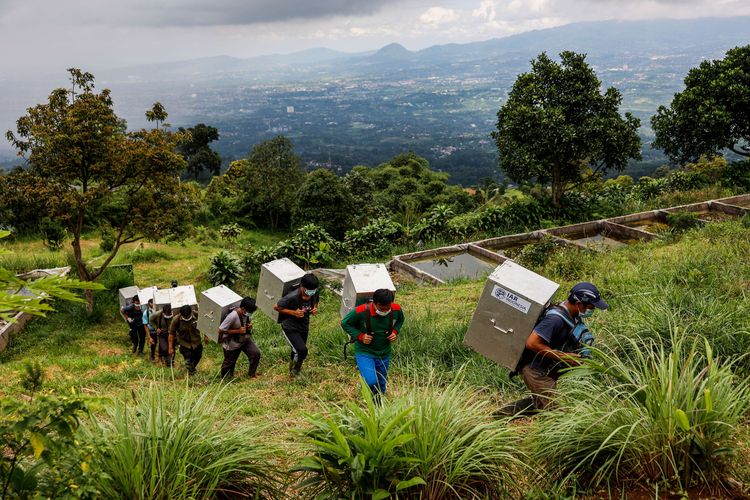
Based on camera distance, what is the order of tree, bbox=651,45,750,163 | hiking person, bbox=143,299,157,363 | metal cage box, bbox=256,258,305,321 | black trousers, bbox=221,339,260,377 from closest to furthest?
black trousers, bbox=221,339,260,377
metal cage box, bbox=256,258,305,321
hiking person, bbox=143,299,157,363
tree, bbox=651,45,750,163

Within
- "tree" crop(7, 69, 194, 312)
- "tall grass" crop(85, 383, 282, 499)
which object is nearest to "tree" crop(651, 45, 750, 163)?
"tree" crop(7, 69, 194, 312)

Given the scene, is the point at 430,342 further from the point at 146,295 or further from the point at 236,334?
the point at 146,295

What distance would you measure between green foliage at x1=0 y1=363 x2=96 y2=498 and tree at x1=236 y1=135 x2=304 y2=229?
33586 millimetres

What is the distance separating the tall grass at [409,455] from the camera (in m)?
2.67

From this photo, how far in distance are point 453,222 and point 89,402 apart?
620 inches

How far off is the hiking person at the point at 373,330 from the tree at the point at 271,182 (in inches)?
1218

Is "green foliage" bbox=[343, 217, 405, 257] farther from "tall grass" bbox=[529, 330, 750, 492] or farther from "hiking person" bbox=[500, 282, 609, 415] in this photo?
"tall grass" bbox=[529, 330, 750, 492]

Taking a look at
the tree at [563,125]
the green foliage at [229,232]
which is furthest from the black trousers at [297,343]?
the green foliage at [229,232]

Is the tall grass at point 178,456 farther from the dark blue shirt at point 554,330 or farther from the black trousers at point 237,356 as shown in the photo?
the black trousers at point 237,356

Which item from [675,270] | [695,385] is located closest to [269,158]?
[675,270]

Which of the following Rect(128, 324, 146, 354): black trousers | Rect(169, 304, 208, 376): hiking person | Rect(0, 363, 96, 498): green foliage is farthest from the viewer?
Rect(128, 324, 146, 354): black trousers

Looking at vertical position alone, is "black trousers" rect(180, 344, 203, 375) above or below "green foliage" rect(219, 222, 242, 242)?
above

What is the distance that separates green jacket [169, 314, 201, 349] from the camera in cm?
768

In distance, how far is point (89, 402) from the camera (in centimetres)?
206
